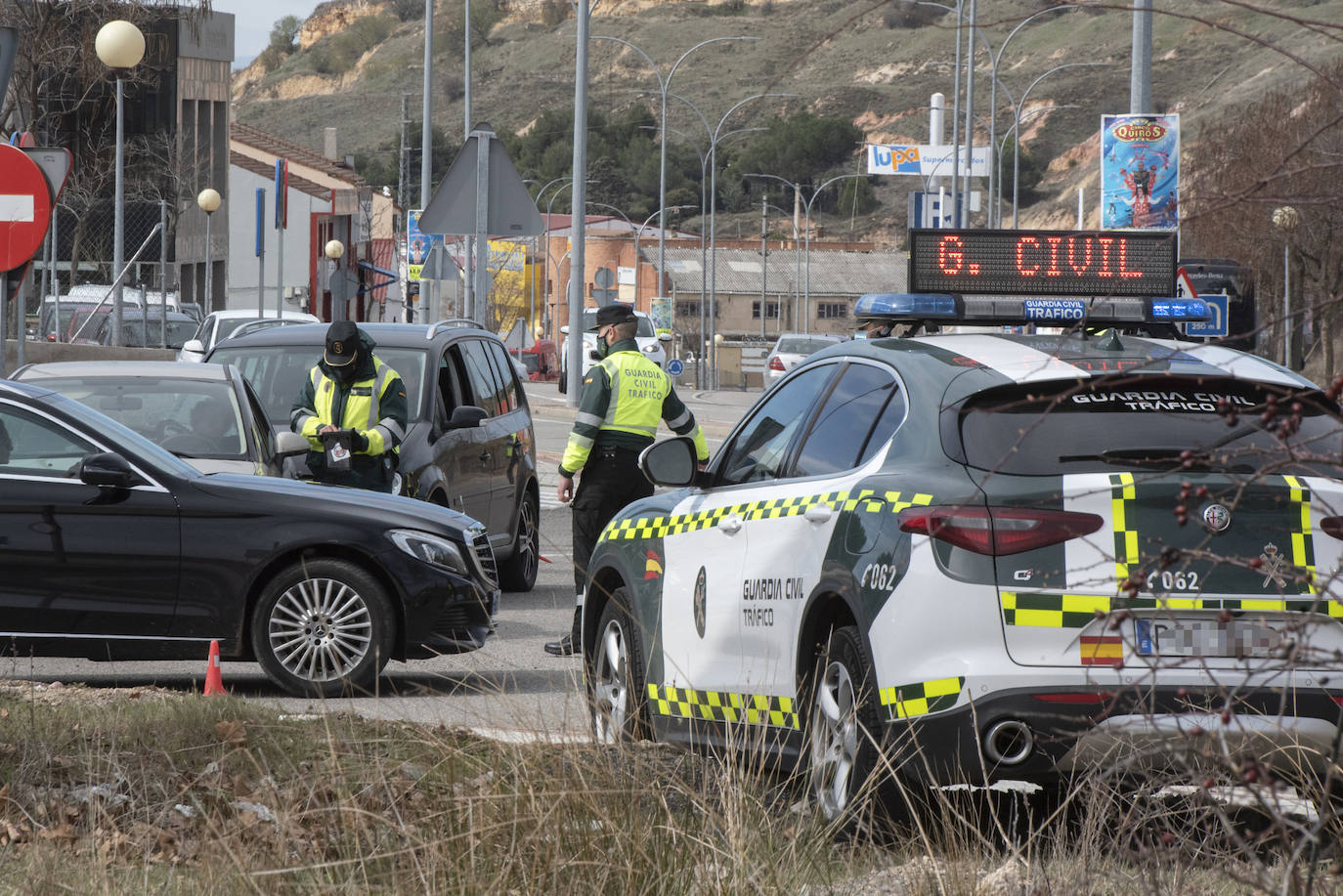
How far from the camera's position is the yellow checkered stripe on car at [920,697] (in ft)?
16.3

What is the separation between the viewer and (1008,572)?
4988 millimetres

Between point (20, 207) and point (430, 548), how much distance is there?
305 centimetres

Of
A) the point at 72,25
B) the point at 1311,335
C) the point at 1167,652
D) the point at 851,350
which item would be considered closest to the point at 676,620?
the point at 851,350

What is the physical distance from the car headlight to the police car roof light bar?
2.23m

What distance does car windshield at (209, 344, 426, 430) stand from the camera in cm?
1248

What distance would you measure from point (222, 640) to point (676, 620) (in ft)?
9.42

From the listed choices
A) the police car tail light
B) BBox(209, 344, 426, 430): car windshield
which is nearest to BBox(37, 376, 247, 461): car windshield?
BBox(209, 344, 426, 430): car windshield

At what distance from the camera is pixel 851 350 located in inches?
249

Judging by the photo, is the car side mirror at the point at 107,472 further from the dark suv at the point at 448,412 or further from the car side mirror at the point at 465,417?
the car side mirror at the point at 465,417

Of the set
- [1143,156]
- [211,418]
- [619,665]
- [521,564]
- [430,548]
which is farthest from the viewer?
[1143,156]

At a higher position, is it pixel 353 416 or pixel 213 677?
pixel 353 416

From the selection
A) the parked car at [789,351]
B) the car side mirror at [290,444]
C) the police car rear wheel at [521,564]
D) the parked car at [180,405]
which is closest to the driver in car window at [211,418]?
the parked car at [180,405]

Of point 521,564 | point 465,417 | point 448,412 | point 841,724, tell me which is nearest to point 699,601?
point 841,724

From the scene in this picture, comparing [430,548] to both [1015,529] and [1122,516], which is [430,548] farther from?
[1122,516]
